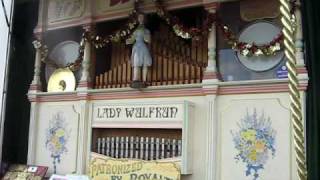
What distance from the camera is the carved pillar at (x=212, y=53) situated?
3.58m

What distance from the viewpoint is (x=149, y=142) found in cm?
384

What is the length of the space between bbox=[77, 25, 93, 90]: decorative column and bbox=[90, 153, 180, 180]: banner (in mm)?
744

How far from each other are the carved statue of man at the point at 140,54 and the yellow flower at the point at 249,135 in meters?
1.02

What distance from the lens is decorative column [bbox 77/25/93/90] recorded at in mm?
4293

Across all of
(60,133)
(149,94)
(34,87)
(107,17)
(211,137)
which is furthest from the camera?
(34,87)

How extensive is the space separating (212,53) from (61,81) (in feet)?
5.90

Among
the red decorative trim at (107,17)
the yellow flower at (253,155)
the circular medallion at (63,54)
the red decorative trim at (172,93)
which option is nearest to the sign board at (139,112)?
the red decorative trim at (172,93)

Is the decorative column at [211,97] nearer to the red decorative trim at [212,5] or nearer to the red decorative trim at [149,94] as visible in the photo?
the red decorative trim at [212,5]

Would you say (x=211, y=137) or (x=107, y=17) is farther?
(x=107, y=17)

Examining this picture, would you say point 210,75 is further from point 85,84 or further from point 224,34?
point 85,84

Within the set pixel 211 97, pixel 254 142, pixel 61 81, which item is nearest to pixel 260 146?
pixel 254 142

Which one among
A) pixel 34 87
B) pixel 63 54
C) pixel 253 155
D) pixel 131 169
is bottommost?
pixel 131 169

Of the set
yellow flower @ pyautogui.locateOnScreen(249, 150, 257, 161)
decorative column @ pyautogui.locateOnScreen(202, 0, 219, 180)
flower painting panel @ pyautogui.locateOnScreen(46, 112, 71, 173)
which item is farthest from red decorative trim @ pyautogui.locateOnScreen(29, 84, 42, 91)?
yellow flower @ pyautogui.locateOnScreen(249, 150, 257, 161)

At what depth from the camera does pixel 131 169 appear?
371cm
